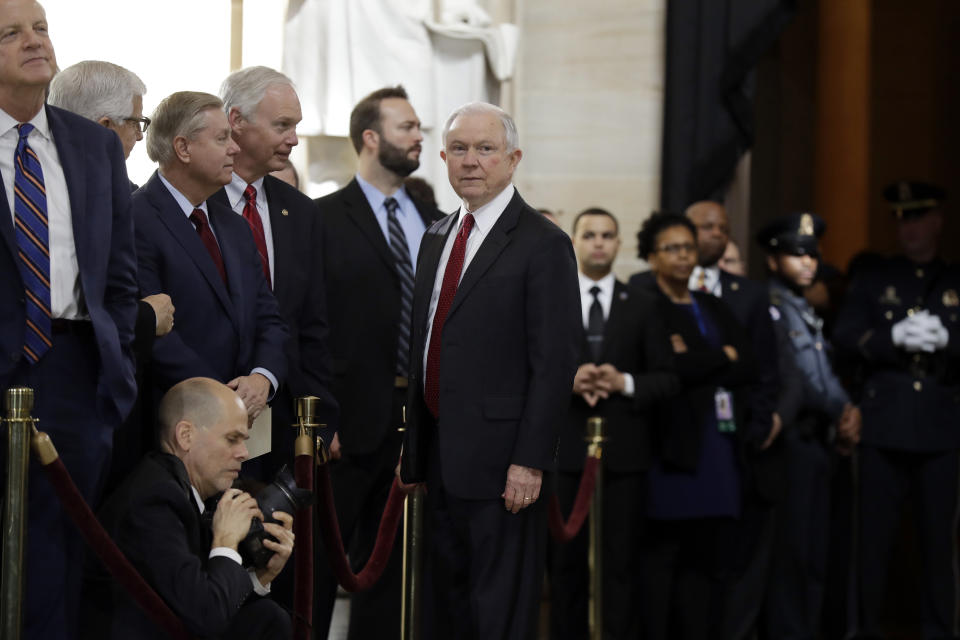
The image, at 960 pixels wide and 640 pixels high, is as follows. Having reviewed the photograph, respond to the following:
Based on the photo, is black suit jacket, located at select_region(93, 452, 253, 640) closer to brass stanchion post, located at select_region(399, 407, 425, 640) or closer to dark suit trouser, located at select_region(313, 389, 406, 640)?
brass stanchion post, located at select_region(399, 407, 425, 640)

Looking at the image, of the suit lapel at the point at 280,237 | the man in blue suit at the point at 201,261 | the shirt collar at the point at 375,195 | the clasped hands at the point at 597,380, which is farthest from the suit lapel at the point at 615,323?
the man in blue suit at the point at 201,261

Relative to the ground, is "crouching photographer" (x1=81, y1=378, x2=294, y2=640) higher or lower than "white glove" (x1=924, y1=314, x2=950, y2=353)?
lower

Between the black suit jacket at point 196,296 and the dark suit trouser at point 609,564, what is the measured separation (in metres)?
2.13

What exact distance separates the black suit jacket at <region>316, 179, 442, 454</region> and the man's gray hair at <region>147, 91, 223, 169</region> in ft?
3.37

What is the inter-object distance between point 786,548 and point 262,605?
362 centimetres

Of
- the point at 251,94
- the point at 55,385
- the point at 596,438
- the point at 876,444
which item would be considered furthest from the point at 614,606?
the point at 55,385

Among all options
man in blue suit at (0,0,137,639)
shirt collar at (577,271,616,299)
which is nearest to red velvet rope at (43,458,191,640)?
man in blue suit at (0,0,137,639)

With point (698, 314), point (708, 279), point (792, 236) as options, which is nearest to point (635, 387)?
point (698, 314)

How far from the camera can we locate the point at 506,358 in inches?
162

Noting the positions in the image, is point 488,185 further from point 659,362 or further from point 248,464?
point 659,362

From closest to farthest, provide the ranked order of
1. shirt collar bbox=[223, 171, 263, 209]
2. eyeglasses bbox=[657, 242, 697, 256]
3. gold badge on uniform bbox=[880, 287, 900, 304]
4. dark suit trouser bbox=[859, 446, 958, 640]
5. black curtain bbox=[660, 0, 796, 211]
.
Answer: shirt collar bbox=[223, 171, 263, 209] → eyeglasses bbox=[657, 242, 697, 256] → dark suit trouser bbox=[859, 446, 958, 640] → gold badge on uniform bbox=[880, 287, 900, 304] → black curtain bbox=[660, 0, 796, 211]

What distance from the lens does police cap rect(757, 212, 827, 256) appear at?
7.06 metres

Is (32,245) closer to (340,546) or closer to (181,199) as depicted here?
(181,199)

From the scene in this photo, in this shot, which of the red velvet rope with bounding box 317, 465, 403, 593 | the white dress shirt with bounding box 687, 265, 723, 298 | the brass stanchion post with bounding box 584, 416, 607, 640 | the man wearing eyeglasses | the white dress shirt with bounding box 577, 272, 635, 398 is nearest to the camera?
the man wearing eyeglasses
